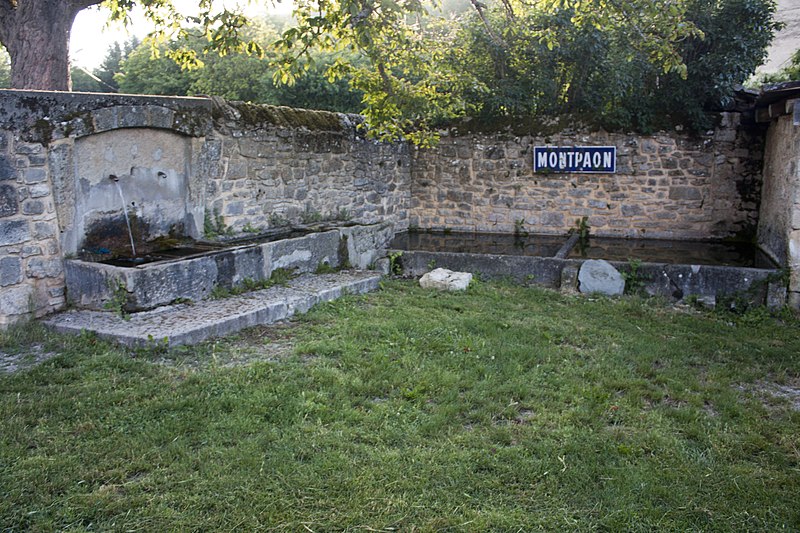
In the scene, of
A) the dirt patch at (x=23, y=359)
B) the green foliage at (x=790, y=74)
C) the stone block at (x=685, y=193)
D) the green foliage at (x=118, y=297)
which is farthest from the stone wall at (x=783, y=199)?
the dirt patch at (x=23, y=359)

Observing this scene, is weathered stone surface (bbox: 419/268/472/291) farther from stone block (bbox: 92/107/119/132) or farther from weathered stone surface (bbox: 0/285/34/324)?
weathered stone surface (bbox: 0/285/34/324)

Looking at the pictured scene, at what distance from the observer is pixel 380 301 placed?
7266 mm

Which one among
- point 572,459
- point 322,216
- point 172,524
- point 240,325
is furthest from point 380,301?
point 172,524

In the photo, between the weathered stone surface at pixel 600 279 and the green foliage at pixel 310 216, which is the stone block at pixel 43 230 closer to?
the green foliage at pixel 310 216

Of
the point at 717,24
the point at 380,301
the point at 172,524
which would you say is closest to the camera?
the point at 172,524

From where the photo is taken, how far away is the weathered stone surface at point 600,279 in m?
7.89

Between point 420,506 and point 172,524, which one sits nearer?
point 172,524

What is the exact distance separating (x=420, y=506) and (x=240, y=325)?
3.24 m

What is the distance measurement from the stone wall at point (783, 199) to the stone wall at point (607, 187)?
574 mm

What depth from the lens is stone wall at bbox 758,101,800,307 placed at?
7.22 metres

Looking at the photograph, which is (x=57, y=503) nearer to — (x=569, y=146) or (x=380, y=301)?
(x=380, y=301)

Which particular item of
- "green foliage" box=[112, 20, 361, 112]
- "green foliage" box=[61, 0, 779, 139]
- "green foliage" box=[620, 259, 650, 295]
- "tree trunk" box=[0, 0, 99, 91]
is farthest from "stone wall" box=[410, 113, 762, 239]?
"tree trunk" box=[0, 0, 99, 91]

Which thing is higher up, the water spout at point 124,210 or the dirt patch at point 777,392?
the water spout at point 124,210

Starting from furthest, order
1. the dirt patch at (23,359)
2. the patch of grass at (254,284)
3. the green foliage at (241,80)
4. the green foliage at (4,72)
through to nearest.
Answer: the green foliage at (4,72) → the green foliage at (241,80) → the patch of grass at (254,284) → the dirt patch at (23,359)
